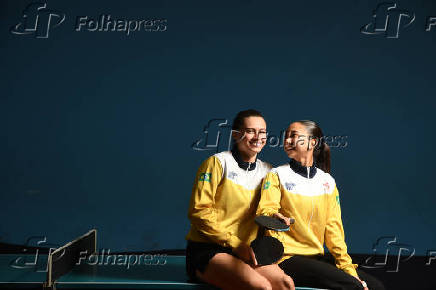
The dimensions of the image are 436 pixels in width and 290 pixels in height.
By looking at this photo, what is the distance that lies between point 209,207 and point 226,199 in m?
0.13

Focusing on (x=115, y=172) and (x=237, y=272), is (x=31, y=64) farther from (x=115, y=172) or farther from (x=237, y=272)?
(x=237, y=272)

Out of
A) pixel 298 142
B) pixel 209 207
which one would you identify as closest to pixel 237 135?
pixel 298 142

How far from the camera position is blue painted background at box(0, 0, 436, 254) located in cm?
Result: 497

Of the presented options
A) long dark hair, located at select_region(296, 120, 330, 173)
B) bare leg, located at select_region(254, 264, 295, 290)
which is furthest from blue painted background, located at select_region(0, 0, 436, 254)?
bare leg, located at select_region(254, 264, 295, 290)

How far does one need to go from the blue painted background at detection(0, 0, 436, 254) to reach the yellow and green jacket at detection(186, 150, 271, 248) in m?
2.04

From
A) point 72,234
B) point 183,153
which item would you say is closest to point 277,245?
point 183,153

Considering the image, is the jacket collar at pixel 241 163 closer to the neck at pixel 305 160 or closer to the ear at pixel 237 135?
the ear at pixel 237 135

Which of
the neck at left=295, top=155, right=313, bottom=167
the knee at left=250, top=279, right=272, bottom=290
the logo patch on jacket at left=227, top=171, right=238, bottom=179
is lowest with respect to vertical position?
the knee at left=250, top=279, right=272, bottom=290

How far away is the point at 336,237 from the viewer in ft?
9.64

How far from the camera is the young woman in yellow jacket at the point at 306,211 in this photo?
2.77 metres

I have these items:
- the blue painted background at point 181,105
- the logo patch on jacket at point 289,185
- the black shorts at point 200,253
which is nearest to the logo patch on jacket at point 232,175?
the logo patch on jacket at point 289,185

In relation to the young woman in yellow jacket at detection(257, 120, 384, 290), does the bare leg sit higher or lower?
lower

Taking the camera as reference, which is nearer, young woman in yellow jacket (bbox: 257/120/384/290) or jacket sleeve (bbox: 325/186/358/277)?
young woman in yellow jacket (bbox: 257/120/384/290)

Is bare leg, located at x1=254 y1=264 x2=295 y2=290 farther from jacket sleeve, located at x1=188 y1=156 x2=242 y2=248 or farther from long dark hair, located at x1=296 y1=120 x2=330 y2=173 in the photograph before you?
long dark hair, located at x1=296 y1=120 x2=330 y2=173
